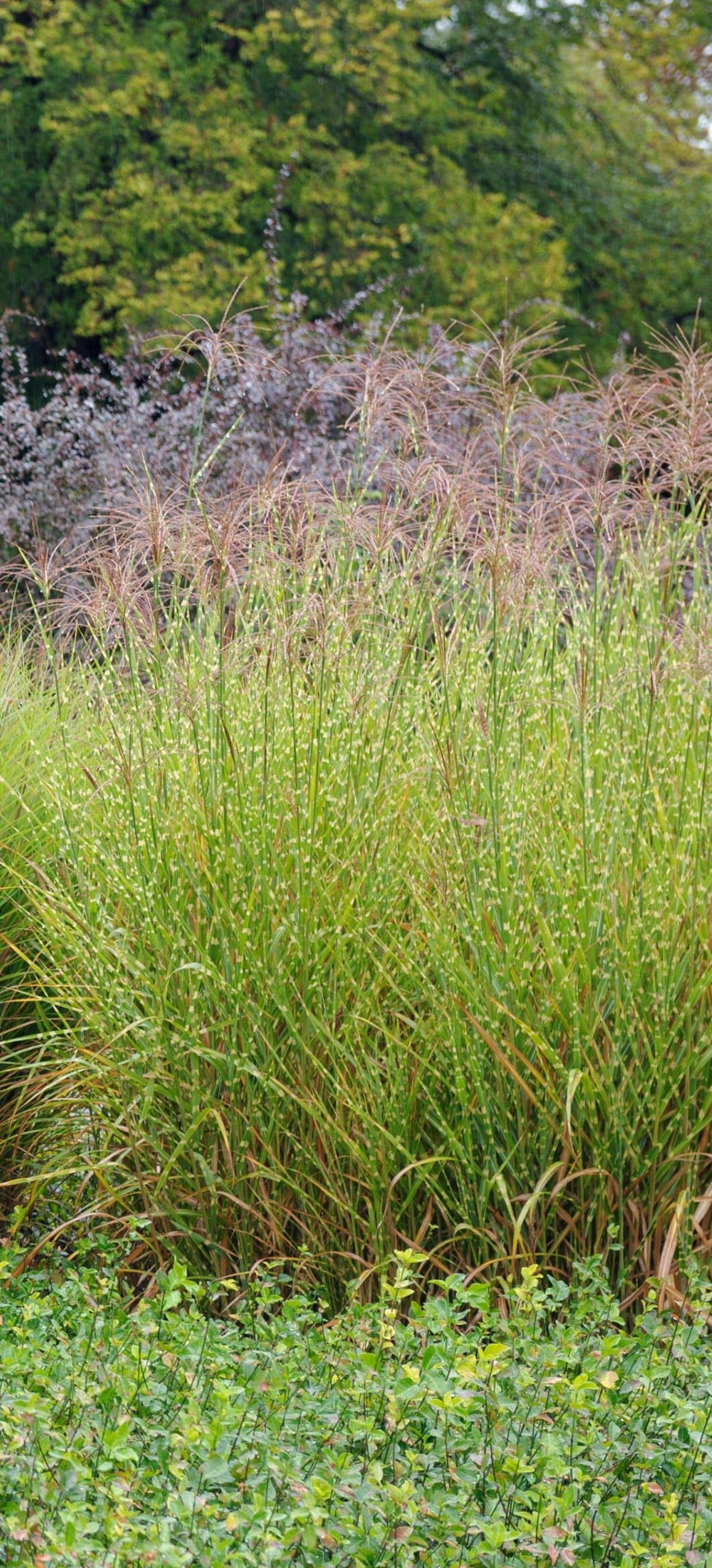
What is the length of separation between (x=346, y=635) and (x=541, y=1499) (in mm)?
2017

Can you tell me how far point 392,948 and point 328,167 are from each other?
1324cm

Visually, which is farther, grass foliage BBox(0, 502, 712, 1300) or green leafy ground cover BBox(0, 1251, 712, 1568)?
grass foliage BBox(0, 502, 712, 1300)

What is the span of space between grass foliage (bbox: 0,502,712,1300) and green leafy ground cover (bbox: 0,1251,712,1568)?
30cm

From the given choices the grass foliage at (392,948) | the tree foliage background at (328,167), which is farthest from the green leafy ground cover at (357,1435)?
the tree foliage background at (328,167)

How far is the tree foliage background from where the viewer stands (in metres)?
14.1

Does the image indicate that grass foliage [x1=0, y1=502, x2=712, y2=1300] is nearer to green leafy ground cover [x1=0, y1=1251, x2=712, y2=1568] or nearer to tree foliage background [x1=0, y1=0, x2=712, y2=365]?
green leafy ground cover [x1=0, y1=1251, x2=712, y2=1568]

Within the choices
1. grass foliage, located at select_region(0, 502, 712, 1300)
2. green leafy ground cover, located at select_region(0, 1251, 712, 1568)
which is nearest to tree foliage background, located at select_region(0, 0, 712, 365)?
grass foliage, located at select_region(0, 502, 712, 1300)

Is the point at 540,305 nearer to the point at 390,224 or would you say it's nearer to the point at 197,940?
the point at 390,224

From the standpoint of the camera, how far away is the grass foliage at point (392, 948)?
127 inches

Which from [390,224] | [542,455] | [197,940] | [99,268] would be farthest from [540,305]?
[197,940]

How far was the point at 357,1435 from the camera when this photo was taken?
2.36 m

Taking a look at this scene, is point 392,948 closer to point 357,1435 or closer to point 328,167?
point 357,1435

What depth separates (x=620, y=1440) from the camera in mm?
2492

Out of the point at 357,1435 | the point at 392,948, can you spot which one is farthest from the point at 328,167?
the point at 357,1435
